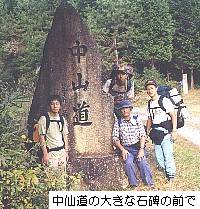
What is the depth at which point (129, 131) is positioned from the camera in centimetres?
245

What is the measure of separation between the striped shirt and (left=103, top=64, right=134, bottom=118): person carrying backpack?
46 millimetres

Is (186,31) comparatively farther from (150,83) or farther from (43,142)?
(43,142)

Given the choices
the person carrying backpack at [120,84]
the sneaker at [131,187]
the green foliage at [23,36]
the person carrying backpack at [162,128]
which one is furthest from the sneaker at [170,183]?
the green foliage at [23,36]

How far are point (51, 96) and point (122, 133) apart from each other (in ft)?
1.15

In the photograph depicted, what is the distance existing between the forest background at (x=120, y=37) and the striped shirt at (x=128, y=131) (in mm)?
152

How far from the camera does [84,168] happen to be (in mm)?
2455

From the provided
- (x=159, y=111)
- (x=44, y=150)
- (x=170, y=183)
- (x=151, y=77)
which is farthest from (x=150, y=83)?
(x=44, y=150)

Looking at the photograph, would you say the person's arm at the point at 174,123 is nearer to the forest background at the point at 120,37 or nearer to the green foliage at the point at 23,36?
the forest background at the point at 120,37

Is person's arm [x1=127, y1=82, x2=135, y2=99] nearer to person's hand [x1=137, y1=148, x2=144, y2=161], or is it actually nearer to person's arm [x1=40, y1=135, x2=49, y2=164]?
person's hand [x1=137, y1=148, x2=144, y2=161]

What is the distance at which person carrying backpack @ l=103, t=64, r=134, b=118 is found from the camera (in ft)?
8.01

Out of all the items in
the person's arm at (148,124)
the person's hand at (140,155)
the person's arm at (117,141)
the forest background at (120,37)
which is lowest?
the person's hand at (140,155)

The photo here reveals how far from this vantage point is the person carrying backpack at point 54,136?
244cm

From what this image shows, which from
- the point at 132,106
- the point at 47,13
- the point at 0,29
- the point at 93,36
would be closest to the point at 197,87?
the point at 132,106

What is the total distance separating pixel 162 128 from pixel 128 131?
0.15 metres
